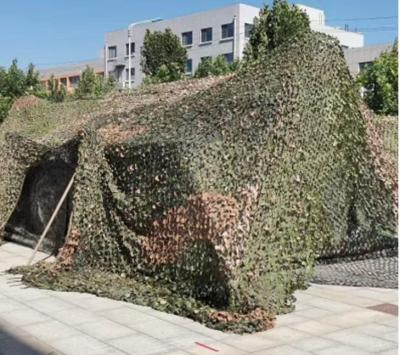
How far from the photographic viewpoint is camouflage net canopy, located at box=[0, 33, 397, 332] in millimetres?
7402

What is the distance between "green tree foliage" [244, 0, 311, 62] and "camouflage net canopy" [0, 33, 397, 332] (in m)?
11.7

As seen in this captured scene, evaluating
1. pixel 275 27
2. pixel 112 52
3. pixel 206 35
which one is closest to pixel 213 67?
pixel 275 27

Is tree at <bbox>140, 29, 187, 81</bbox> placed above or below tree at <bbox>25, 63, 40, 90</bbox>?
above

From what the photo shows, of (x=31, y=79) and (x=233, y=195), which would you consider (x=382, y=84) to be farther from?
(x=31, y=79)

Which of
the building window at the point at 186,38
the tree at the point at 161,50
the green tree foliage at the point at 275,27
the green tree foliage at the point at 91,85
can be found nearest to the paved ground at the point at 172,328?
the green tree foliage at the point at 275,27

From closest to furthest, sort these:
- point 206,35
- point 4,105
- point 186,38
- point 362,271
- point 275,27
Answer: point 362,271 → point 275,27 → point 4,105 → point 206,35 → point 186,38

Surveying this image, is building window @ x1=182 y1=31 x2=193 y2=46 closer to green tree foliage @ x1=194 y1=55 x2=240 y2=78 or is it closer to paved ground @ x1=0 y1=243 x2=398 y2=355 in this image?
green tree foliage @ x1=194 y1=55 x2=240 y2=78

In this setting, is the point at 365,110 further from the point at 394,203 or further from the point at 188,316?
the point at 188,316

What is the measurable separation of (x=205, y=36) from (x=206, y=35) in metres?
0.19

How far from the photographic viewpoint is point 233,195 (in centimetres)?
759

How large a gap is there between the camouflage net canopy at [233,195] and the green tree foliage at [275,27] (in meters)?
11.7

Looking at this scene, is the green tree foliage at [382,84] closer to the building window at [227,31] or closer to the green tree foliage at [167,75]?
the green tree foliage at [167,75]

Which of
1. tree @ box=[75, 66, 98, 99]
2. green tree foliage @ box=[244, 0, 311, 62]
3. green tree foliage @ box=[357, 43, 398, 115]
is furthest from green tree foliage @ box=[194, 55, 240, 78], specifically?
tree @ box=[75, 66, 98, 99]

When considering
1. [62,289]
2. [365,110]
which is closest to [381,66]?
[365,110]
